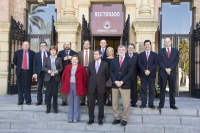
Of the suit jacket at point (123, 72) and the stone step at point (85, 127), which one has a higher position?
the suit jacket at point (123, 72)

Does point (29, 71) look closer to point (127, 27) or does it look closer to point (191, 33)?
point (127, 27)

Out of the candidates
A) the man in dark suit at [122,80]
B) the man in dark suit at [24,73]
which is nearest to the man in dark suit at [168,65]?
the man in dark suit at [122,80]

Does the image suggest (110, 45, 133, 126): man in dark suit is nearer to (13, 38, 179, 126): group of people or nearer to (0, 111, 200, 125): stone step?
(13, 38, 179, 126): group of people

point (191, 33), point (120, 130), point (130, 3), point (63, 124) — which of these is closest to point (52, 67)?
point (63, 124)

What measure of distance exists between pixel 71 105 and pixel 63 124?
0.54 metres

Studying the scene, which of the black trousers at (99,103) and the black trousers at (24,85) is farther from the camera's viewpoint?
the black trousers at (24,85)

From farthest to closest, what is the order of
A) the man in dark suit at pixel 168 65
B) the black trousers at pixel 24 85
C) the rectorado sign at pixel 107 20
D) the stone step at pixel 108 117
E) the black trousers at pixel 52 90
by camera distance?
the rectorado sign at pixel 107 20, the black trousers at pixel 24 85, the man in dark suit at pixel 168 65, the black trousers at pixel 52 90, the stone step at pixel 108 117

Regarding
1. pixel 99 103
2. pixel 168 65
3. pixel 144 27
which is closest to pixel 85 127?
pixel 99 103

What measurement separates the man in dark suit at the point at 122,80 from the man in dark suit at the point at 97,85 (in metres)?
0.25

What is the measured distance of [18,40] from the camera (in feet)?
36.1

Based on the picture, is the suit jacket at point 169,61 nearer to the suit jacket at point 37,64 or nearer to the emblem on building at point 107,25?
the suit jacket at point 37,64

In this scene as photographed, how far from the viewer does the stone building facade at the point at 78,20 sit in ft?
32.3

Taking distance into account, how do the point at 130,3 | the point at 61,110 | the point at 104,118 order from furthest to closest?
the point at 130,3
the point at 61,110
the point at 104,118

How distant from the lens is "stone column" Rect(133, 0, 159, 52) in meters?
9.73
